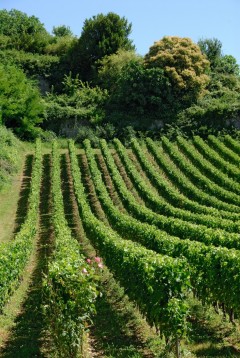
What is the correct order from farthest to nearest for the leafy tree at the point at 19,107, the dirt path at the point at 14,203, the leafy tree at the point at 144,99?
the leafy tree at the point at 144,99 → the leafy tree at the point at 19,107 → the dirt path at the point at 14,203

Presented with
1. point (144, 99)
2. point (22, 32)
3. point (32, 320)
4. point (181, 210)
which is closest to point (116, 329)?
point (32, 320)

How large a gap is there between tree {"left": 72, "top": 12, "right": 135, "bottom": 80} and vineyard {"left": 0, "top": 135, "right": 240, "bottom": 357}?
768 inches

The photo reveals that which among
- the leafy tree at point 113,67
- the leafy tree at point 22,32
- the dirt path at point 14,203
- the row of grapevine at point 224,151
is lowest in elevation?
the dirt path at point 14,203

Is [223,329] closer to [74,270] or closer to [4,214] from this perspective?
[74,270]

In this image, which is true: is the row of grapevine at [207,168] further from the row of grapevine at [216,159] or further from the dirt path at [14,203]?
the dirt path at [14,203]

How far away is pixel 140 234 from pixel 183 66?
112ft

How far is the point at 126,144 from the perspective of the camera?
159 ft

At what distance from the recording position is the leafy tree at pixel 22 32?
68.2 m

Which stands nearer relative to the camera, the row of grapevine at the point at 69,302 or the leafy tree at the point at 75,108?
the row of grapevine at the point at 69,302

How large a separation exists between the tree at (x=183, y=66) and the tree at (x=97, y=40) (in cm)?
1073

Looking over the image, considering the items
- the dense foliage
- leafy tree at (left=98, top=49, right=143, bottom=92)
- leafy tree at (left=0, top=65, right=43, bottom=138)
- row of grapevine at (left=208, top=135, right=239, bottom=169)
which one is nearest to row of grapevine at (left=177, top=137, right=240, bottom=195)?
row of grapevine at (left=208, top=135, right=239, bottom=169)

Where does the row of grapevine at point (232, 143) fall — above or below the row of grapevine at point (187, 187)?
above

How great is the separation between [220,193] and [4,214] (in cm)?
1361

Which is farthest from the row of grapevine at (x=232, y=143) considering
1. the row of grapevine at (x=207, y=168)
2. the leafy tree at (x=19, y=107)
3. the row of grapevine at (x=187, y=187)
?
the leafy tree at (x=19, y=107)
